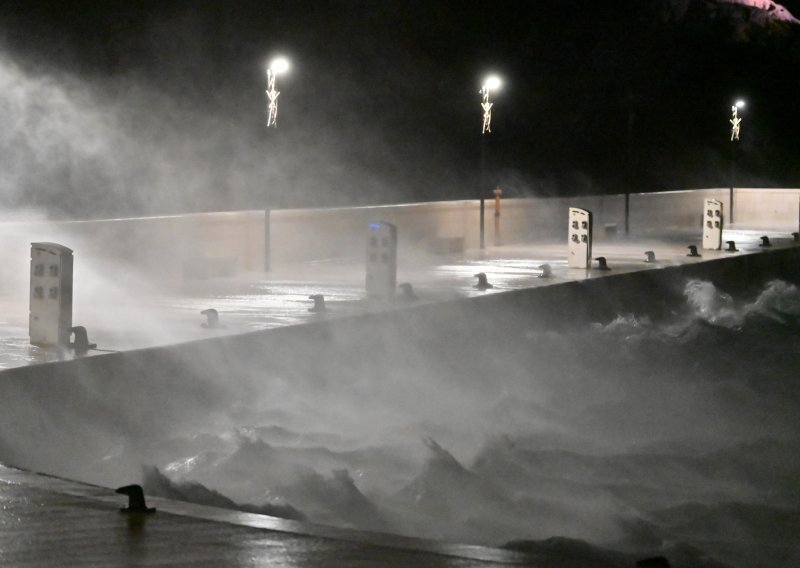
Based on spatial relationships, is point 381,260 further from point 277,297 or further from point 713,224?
point 713,224

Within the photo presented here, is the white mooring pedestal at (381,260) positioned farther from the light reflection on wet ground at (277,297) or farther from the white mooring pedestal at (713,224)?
the white mooring pedestal at (713,224)

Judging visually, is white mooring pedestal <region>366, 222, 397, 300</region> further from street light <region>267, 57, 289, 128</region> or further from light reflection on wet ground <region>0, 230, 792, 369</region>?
street light <region>267, 57, 289, 128</region>

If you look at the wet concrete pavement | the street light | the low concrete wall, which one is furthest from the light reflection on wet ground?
the wet concrete pavement

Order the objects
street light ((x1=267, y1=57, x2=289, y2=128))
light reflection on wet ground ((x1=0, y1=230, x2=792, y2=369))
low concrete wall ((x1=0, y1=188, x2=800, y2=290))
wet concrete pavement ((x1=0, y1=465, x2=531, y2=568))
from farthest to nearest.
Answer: street light ((x1=267, y1=57, x2=289, y2=128)) < low concrete wall ((x1=0, y1=188, x2=800, y2=290)) < light reflection on wet ground ((x1=0, y1=230, x2=792, y2=369)) < wet concrete pavement ((x1=0, y1=465, x2=531, y2=568))

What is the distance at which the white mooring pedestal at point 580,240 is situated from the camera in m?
22.6

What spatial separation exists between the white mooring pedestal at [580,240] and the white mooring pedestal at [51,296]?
38.3ft

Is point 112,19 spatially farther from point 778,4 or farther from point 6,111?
point 778,4

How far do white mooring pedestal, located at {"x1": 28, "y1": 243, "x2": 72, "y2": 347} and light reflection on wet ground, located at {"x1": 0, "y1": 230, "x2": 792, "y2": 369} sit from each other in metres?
0.23

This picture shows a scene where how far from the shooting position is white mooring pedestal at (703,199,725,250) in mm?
28031

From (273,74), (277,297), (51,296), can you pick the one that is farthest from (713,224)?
(51,296)

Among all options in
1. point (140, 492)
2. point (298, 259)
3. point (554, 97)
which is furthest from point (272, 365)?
point (554, 97)

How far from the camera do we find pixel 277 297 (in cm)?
1758

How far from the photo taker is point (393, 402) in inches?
609

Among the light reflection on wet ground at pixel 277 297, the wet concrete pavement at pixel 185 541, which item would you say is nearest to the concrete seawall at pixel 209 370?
the light reflection on wet ground at pixel 277 297
